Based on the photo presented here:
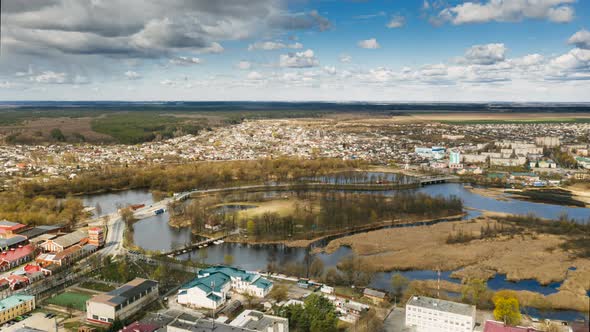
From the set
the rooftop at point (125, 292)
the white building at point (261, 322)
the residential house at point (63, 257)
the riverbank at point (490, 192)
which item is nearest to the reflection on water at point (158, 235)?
the residential house at point (63, 257)

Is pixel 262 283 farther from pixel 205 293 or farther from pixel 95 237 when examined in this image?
pixel 95 237

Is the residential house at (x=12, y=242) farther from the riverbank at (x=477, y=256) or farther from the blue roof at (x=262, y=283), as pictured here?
the riverbank at (x=477, y=256)

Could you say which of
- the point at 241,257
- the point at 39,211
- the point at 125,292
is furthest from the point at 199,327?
the point at 39,211

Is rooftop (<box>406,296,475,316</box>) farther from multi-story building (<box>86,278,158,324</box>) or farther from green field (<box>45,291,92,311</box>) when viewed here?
green field (<box>45,291,92,311</box>)

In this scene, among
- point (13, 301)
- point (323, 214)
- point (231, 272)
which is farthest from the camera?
point (323, 214)

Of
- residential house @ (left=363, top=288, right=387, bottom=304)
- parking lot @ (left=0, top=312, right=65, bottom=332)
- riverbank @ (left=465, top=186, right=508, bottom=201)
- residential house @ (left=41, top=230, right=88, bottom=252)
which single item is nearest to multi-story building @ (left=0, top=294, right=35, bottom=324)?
parking lot @ (left=0, top=312, right=65, bottom=332)

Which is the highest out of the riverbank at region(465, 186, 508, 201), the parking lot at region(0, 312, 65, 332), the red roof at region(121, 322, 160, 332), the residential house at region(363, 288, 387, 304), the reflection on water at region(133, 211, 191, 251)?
the red roof at region(121, 322, 160, 332)
